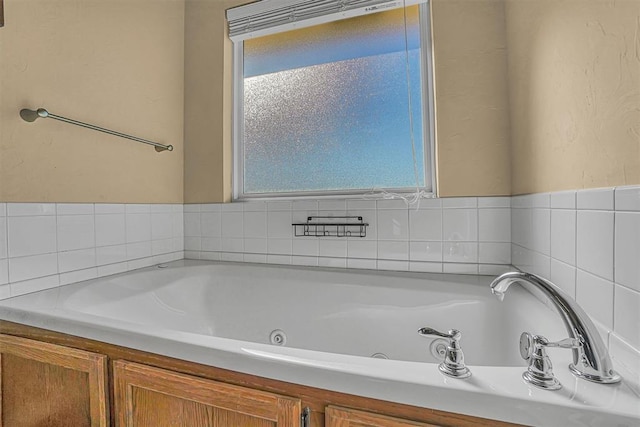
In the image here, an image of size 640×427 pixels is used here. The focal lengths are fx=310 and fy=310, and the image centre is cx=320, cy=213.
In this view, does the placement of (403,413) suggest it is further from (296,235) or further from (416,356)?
(296,235)

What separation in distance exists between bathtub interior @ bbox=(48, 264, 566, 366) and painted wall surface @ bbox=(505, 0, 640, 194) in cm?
45

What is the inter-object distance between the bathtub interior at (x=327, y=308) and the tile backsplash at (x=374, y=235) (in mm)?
116

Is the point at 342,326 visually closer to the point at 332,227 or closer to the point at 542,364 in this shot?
the point at 332,227

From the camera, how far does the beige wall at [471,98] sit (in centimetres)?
139

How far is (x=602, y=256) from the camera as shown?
663 millimetres

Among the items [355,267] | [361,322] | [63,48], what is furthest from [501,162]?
[63,48]

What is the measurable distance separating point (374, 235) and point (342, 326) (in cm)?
46

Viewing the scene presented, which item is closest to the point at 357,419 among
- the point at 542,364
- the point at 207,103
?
the point at 542,364

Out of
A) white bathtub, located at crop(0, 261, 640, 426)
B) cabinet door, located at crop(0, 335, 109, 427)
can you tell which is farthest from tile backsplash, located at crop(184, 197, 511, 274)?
cabinet door, located at crop(0, 335, 109, 427)

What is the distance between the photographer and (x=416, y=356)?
4.00ft

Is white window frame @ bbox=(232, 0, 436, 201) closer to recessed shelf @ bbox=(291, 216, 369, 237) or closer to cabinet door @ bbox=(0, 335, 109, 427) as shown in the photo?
recessed shelf @ bbox=(291, 216, 369, 237)

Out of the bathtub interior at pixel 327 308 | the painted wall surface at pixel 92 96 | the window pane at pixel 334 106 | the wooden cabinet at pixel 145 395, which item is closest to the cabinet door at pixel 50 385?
the wooden cabinet at pixel 145 395

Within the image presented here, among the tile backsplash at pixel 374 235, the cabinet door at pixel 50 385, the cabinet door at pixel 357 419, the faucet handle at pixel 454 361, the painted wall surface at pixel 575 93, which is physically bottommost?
the cabinet door at pixel 50 385

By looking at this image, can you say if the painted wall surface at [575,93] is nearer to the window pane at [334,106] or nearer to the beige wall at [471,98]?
the beige wall at [471,98]
